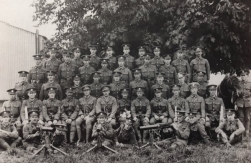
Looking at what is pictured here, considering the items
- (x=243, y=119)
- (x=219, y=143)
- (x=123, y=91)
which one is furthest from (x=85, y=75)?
(x=243, y=119)

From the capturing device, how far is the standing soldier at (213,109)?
7188 millimetres

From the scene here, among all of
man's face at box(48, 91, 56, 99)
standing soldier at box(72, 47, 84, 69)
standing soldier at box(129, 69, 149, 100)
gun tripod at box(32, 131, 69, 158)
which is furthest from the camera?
standing soldier at box(72, 47, 84, 69)

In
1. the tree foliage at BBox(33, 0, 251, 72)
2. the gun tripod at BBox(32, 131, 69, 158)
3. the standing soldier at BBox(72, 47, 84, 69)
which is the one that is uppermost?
the tree foliage at BBox(33, 0, 251, 72)

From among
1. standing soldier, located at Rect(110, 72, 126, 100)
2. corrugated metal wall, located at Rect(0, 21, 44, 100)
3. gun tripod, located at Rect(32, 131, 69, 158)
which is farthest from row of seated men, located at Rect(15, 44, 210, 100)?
gun tripod, located at Rect(32, 131, 69, 158)

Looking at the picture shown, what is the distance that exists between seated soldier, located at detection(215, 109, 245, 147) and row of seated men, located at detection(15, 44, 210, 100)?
1.30 meters

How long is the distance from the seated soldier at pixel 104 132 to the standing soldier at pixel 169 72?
7.20 feet

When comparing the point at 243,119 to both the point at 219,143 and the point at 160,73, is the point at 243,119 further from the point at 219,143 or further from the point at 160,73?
the point at 160,73

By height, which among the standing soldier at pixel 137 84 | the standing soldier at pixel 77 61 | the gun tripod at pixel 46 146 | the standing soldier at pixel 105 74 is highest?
the standing soldier at pixel 77 61

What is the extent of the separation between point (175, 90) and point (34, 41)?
6.39m

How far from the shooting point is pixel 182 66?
824 cm

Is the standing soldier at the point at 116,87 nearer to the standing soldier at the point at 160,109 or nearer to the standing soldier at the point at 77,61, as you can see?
the standing soldier at the point at 160,109

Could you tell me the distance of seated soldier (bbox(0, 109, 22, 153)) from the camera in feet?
21.5

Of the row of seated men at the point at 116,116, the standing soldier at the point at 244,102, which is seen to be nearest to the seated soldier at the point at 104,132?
the row of seated men at the point at 116,116

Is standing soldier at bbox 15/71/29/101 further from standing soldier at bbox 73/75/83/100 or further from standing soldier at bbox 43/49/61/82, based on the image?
standing soldier at bbox 73/75/83/100
